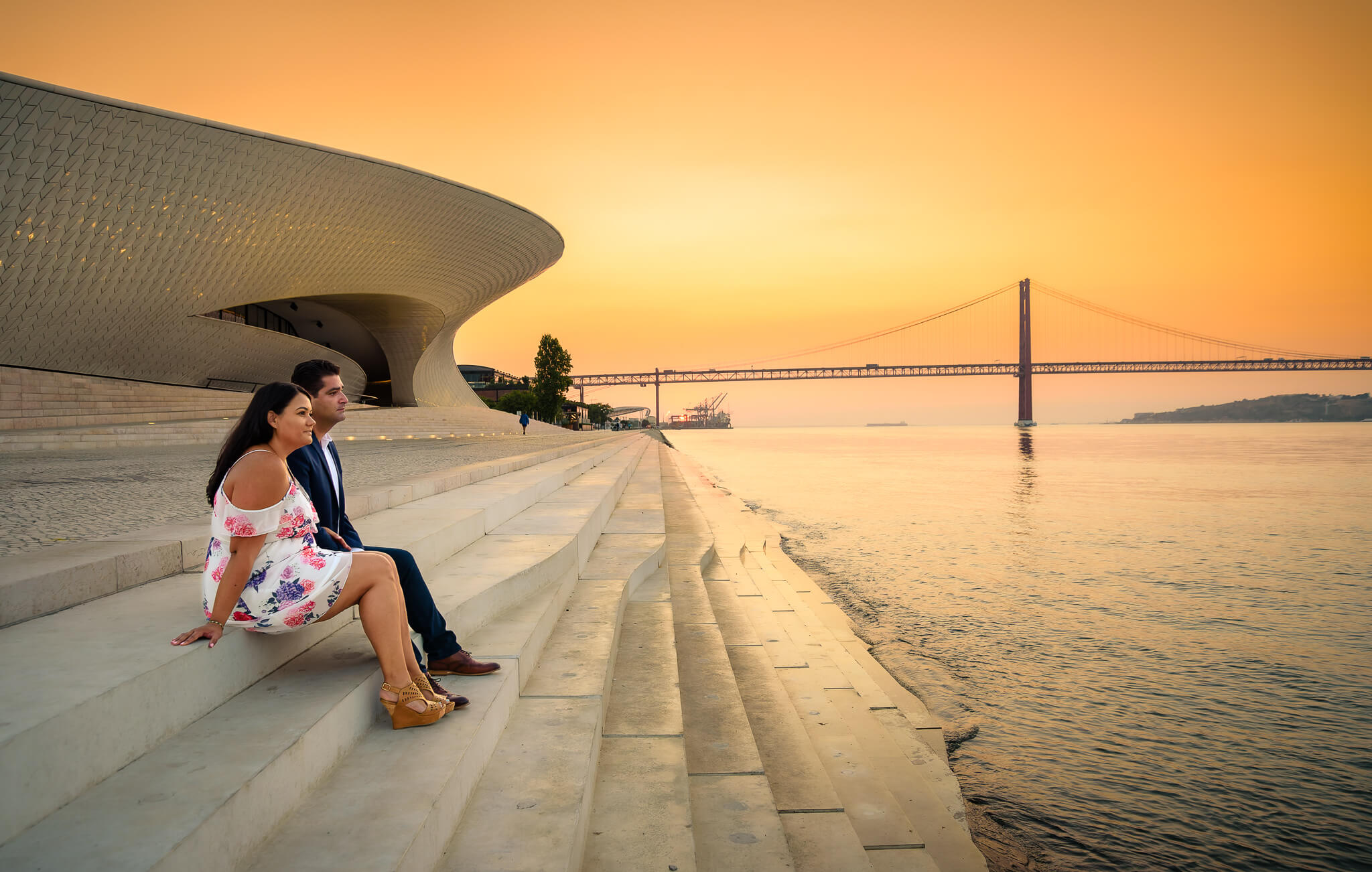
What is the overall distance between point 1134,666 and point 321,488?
507 centimetres

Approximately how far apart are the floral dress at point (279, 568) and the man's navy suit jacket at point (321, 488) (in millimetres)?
202

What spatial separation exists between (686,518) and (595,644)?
20.0 feet

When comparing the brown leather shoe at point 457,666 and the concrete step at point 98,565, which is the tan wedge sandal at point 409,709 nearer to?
the brown leather shoe at point 457,666

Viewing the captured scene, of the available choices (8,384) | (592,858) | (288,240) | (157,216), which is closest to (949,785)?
(592,858)

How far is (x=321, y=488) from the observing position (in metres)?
2.39

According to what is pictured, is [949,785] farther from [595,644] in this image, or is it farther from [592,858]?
[592,858]

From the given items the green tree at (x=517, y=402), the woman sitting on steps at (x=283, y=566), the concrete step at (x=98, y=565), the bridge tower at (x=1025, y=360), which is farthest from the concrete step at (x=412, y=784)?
the bridge tower at (x=1025, y=360)

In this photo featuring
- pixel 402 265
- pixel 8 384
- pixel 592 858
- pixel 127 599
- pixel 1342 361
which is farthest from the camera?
pixel 1342 361

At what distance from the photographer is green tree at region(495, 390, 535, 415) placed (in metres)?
69.2

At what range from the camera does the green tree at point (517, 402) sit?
69231 mm

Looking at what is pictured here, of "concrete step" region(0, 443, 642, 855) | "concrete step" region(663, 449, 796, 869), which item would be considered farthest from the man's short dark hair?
"concrete step" region(663, 449, 796, 869)

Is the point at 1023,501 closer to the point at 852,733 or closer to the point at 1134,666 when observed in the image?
the point at 1134,666

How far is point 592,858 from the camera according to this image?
1.86 metres

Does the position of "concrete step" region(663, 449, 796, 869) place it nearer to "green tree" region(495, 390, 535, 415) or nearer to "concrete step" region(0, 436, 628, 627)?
"concrete step" region(0, 436, 628, 627)
